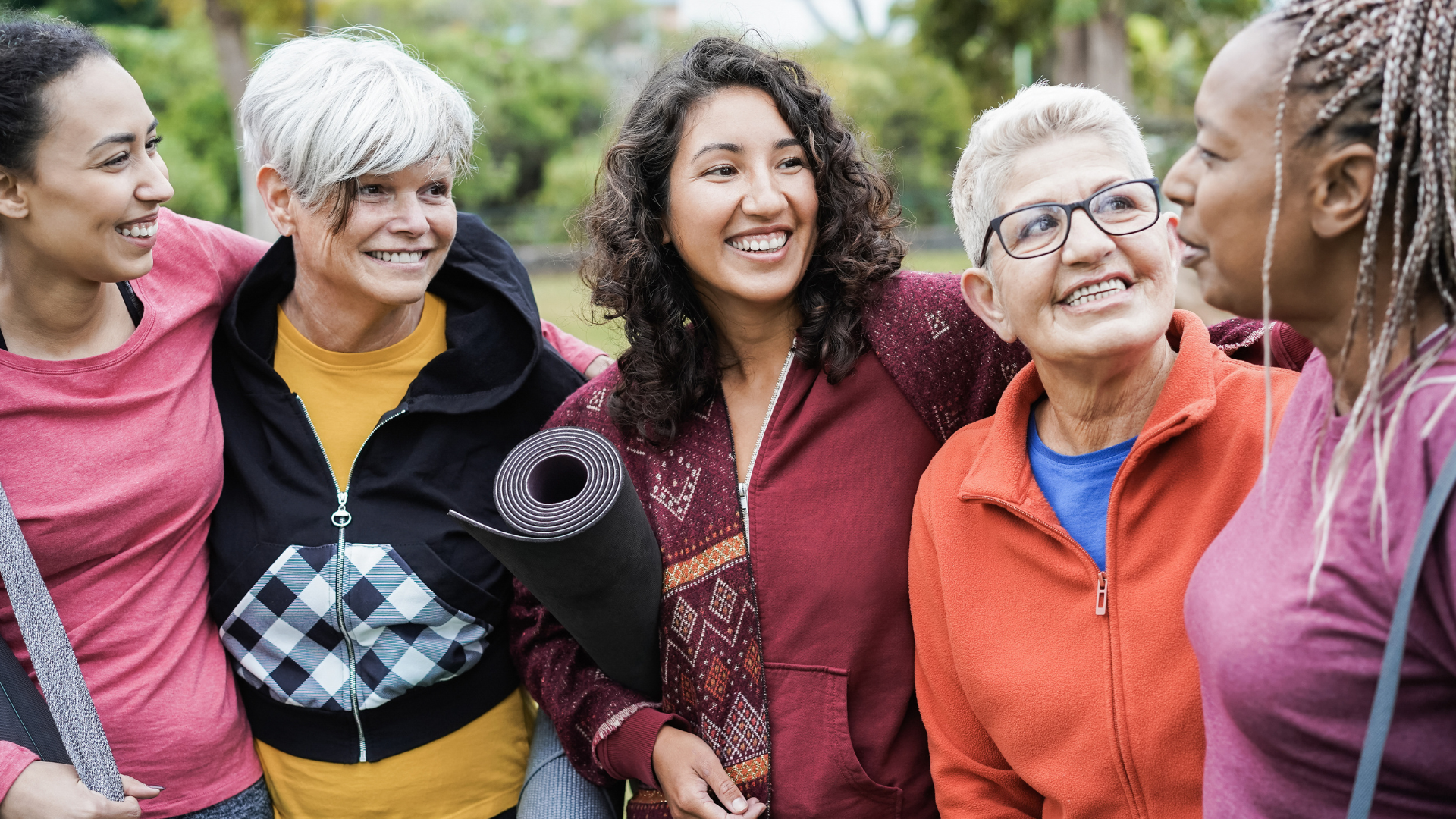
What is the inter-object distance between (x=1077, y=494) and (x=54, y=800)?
81.4 inches

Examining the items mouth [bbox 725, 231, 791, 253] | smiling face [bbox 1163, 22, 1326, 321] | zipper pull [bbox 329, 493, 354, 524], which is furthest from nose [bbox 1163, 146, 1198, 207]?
zipper pull [bbox 329, 493, 354, 524]

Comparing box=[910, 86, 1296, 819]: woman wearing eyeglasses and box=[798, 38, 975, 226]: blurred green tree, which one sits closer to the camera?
box=[910, 86, 1296, 819]: woman wearing eyeglasses

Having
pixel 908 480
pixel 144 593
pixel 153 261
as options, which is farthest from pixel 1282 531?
pixel 153 261

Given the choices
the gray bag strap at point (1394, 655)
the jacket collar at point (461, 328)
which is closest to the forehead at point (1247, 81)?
the gray bag strap at point (1394, 655)

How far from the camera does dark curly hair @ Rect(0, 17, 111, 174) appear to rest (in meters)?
2.21

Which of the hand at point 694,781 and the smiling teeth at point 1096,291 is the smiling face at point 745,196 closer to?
the smiling teeth at point 1096,291

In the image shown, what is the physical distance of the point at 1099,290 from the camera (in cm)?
199

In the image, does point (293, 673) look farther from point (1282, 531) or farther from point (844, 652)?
point (1282, 531)

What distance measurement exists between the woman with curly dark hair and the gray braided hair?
1127 mm

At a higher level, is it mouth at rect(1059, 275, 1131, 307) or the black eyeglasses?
the black eyeglasses

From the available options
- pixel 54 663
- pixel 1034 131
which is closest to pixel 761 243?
pixel 1034 131

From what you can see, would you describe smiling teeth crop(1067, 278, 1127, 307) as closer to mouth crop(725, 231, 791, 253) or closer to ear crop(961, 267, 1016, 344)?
ear crop(961, 267, 1016, 344)

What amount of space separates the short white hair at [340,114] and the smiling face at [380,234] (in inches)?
2.0

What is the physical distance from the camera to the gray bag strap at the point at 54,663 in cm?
210
